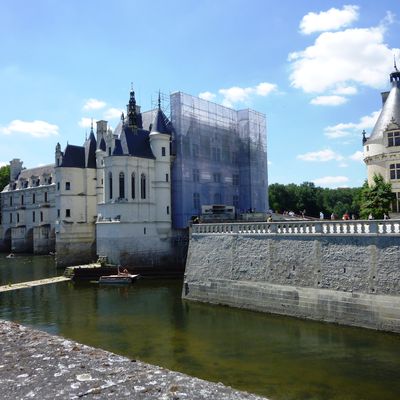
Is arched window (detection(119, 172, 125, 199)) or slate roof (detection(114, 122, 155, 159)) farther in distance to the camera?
slate roof (detection(114, 122, 155, 159))

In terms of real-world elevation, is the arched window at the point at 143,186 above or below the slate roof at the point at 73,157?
below

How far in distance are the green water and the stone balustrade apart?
409 cm

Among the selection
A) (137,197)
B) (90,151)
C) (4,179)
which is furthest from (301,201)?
(4,179)

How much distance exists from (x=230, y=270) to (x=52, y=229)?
47231mm

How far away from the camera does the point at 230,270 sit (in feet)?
78.4

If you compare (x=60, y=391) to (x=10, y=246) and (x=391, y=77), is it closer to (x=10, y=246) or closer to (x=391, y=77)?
(x=391, y=77)

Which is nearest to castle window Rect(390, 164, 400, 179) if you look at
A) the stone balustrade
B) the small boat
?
the stone balustrade

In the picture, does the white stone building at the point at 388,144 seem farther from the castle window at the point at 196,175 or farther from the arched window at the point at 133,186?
the arched window at the point at 133,186

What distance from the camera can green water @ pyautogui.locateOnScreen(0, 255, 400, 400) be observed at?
12586 millimetres

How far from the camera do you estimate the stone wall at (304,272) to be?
1733 cm

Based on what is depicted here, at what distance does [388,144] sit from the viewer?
1209 inches

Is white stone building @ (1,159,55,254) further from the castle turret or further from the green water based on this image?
the green water

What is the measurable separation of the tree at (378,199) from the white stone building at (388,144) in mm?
2020

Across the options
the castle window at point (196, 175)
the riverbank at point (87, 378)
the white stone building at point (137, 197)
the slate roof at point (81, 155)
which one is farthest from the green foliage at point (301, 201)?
the riverbank at point (87, 378)
